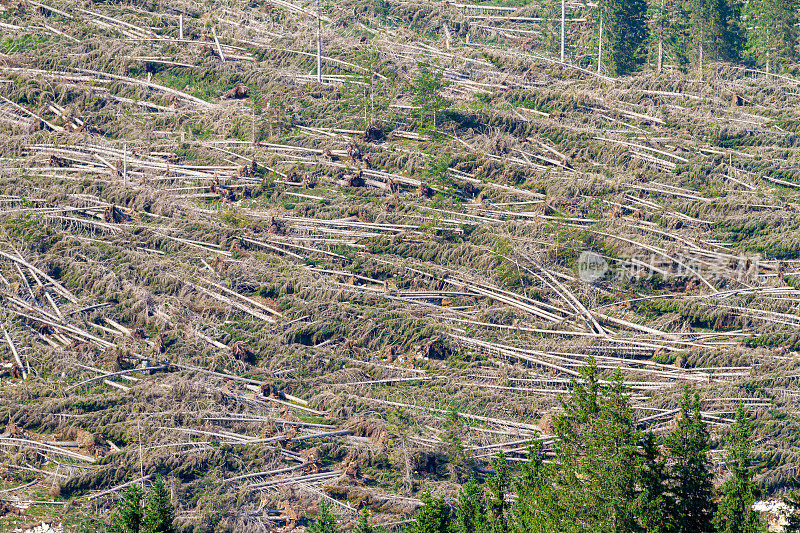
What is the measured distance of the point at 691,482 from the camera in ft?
72.3

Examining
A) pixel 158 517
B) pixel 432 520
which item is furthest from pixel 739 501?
pixel 158 517

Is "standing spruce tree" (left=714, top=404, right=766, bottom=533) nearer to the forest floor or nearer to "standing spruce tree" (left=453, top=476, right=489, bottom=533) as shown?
"standing spruce tree" (left=453, top=476, right=489, bottom=533)

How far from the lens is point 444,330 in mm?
36438

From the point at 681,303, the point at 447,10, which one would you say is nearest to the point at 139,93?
the point at 447,10

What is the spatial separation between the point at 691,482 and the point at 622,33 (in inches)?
1462

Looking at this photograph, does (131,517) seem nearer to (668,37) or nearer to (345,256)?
(345,256)

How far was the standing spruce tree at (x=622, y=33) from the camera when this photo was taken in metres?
55.4

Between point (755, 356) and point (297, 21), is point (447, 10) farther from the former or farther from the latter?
point (755, 356)

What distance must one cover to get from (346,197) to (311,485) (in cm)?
1507

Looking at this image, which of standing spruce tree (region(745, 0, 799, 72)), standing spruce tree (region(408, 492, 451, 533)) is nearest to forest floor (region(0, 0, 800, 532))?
standing spruce tree (region(745, 0, 799, 72))

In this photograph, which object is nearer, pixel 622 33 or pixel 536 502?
pixel 536 502

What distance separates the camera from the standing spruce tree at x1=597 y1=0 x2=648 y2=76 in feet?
182

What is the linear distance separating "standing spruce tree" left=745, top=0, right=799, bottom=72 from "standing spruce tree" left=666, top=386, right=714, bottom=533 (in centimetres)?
3739

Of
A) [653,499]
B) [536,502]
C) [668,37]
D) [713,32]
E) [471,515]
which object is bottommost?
[471,515]
